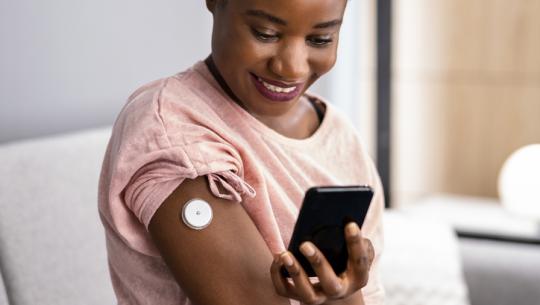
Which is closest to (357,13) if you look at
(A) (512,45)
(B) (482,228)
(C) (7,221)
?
(A) (512,45)

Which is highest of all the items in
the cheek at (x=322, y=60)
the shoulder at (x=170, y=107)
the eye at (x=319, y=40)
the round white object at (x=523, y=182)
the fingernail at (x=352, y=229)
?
the eye at (x=319, y=40)

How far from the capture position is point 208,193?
0.95 meters

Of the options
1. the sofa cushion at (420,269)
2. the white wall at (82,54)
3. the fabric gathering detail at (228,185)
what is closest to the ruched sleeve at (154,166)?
the fabric gathering detail at (228,185)

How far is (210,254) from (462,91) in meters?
2.74

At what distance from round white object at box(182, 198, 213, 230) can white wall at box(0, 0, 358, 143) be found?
716 mm

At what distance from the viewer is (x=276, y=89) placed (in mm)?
1034

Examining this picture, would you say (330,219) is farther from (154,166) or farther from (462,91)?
(462,91)

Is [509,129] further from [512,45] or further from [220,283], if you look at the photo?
[220,283]

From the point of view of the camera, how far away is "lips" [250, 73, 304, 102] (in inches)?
40.4

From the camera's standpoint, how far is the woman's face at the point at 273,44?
0.98 meters

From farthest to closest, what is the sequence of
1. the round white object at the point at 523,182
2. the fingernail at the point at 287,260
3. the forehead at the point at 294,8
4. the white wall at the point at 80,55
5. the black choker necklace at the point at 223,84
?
the round white object at the point at 523,182, the white wall at the point at 80,55, the black choker necklace at the point at 223,84, the forehead at the point at 294,8, the fingernail at the point at 287,260

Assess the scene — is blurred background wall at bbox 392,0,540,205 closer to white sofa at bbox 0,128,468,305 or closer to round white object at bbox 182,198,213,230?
white sofa at bbox 0,128,468,305

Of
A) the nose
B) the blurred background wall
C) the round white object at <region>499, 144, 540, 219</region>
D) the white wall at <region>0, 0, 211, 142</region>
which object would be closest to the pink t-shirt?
the nose

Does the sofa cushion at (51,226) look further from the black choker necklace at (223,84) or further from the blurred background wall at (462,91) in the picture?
the blurred background wall at (462,91)
